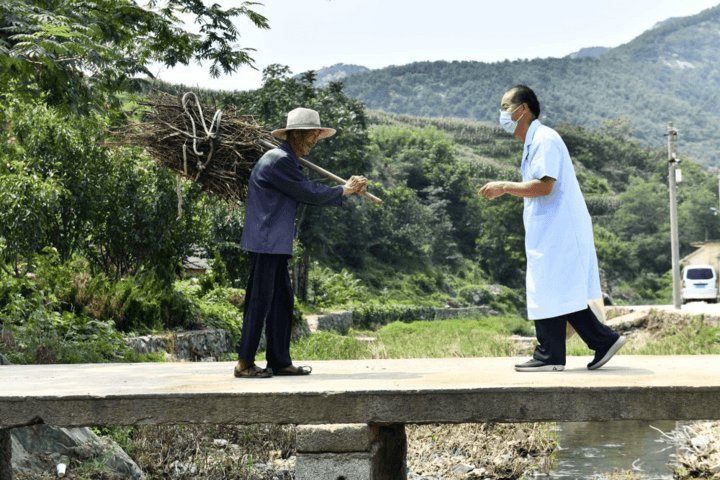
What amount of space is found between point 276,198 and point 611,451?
29.9ft

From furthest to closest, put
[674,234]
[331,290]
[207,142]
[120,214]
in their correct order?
[331,290]
[674,234]
[120,214]
[207,142]

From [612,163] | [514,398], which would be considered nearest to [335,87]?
[514,398]

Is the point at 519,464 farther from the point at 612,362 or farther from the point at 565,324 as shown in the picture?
the point at 565,324

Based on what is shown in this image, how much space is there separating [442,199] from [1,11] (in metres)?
67.3

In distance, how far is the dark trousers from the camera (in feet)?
22.8

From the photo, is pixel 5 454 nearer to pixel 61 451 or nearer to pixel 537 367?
pixel 61 451

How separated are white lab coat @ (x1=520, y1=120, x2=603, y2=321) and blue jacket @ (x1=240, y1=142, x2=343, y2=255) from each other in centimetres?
133

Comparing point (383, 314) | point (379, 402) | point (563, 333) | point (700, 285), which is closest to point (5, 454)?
point (379, 402)

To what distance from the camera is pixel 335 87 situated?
3944 cm

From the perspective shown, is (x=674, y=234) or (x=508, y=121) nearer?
(x=508, y=121)

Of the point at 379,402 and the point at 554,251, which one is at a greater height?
the point at 554,251

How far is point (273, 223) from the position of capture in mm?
6934

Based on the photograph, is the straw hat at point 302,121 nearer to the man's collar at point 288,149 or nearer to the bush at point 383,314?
the man's collar at point 288,149

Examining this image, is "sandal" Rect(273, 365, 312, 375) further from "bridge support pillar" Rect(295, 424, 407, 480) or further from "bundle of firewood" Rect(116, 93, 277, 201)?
"bundle of firewood" Rect(116, 93, 277, 201)
